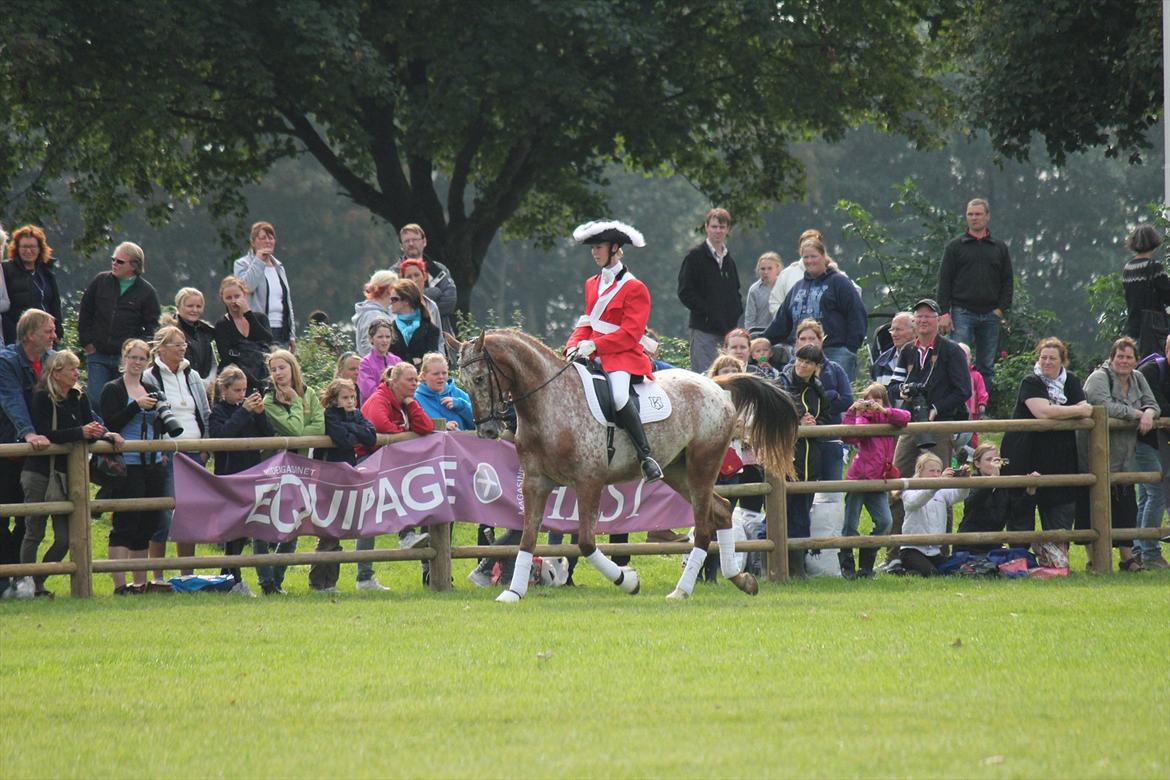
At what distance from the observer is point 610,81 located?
105ft

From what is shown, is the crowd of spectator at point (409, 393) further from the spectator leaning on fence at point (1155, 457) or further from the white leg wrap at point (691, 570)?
the white leg wrap at point (691, 570)

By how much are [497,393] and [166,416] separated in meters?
3.22

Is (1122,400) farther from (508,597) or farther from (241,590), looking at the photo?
(241,590)

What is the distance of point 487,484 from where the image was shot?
52.9 feet

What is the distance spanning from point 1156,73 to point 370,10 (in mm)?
13273

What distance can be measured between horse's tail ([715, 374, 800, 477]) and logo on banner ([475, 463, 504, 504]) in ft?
7.35

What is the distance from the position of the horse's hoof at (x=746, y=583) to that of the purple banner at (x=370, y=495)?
1.65 m

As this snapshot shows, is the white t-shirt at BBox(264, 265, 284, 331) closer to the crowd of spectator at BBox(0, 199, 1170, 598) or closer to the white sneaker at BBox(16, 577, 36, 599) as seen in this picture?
the crowd of spectator at BBox(0, 199, 1170, 598)

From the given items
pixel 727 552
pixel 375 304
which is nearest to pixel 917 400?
pixel 727 552

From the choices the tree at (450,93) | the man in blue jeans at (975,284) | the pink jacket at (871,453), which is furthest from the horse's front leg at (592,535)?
the tree at (450,93)

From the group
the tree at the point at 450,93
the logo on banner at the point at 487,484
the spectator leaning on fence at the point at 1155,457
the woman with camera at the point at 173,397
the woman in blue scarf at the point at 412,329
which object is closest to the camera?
the woman with camera at the point at 173,397

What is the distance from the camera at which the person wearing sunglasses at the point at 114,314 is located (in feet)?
58.5

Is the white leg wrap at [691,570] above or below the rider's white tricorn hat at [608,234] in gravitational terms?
below

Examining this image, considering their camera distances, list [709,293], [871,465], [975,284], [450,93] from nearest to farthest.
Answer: [871,465], [975,284], [709,293], [450,93]
